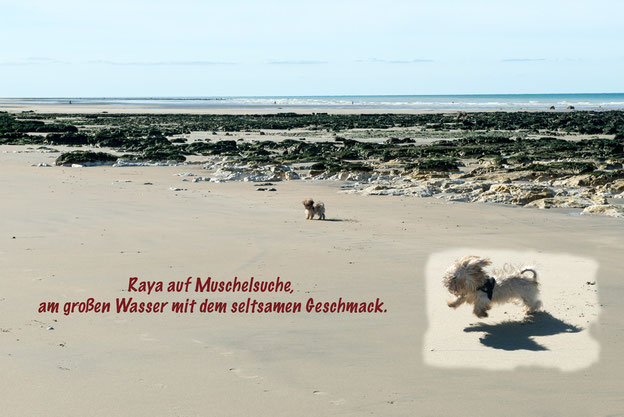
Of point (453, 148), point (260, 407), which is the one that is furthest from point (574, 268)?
point (453, 148)

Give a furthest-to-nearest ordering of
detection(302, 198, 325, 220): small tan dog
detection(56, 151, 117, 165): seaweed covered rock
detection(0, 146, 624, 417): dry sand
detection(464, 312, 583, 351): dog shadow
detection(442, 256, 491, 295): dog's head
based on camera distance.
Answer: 1. detection(56, 151, 117, 165): seaweed covered rock
2. detection(302, 198, 325, 220): small tan dog
3. detection(442, 256, 491, 295): dog's head
4. detection(464, 312, 583, 351): dog shadow
5. detection(0, 146, 624, 417): dry sand

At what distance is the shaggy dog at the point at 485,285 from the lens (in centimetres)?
662

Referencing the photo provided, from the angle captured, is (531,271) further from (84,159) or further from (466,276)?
(84,159)

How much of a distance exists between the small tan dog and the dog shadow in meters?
6.37

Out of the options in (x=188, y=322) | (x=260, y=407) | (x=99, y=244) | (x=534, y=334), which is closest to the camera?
(x=260, y=407)

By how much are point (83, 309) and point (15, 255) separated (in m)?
3.02

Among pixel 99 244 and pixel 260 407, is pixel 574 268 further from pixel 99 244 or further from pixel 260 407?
pixel 99 244

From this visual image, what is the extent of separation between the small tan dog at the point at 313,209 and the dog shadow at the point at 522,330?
637 cm

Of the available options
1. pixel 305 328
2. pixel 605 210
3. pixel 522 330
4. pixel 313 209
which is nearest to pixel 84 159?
pixel 313 209

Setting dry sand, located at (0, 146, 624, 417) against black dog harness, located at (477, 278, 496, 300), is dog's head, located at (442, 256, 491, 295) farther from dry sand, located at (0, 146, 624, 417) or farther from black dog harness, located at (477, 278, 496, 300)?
dry sand, located at (0, 146, 624, 417)

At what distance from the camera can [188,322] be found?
7027 mm

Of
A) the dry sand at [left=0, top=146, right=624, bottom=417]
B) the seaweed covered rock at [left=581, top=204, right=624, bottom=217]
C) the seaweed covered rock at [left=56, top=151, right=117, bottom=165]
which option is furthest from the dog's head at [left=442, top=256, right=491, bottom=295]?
the seaweed covered rock at [left=56, top=151, right=117, bottom=165]

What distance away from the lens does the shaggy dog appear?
261 inches

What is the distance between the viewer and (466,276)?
21.6 ft
